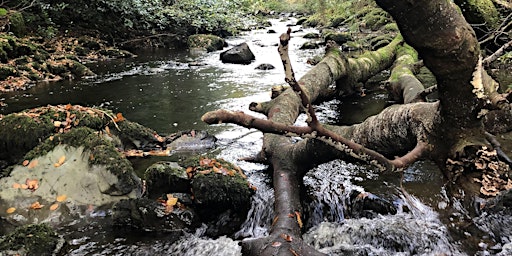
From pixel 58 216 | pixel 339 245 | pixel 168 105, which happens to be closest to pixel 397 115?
pixel 339 245

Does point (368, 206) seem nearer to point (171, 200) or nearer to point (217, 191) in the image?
point (217, 191)

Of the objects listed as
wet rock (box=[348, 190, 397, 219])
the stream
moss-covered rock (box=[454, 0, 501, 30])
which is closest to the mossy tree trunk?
the stream

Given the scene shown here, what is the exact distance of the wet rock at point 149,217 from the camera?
361cm

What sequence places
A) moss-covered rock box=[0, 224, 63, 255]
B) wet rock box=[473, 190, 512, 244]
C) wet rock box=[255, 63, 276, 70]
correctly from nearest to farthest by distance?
1. moss-covered rock box=[0, 224, 63, 255]
2. wet rock box=[473, 190, 512, 244]
3. wet rock box=[255, 63, 276, 70]

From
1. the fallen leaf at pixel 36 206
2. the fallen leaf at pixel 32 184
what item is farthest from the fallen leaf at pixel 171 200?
the fallen leaf at pixel 32 184

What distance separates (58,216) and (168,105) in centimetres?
458

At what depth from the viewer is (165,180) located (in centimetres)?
380

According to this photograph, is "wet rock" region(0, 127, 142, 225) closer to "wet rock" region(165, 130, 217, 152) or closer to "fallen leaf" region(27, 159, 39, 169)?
"fallen leaf" region(27, 159, 39, 169)

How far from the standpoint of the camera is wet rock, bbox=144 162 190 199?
3805 mm

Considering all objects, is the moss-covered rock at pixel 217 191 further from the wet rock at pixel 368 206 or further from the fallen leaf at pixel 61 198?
the fallen leaf at pixel 61 198

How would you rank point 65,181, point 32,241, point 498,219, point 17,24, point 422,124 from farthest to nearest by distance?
point 17,24 < point 65,181 < point 498,219 < point 32,241 < point 422,124

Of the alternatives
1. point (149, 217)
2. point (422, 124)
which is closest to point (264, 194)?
point (149, 217)

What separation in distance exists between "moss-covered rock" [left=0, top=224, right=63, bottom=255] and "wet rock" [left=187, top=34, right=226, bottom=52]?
48.8ft

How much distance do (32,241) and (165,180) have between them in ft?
4.08
